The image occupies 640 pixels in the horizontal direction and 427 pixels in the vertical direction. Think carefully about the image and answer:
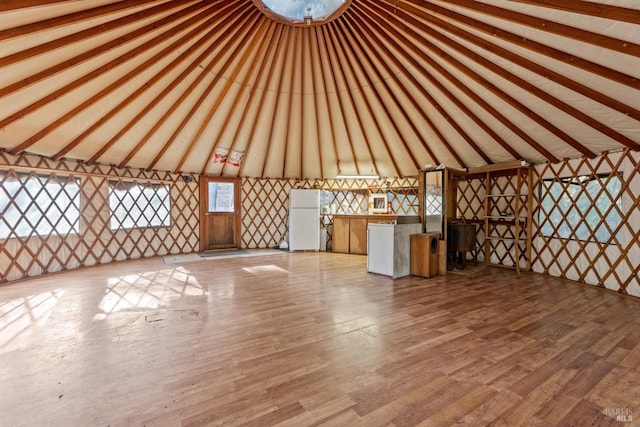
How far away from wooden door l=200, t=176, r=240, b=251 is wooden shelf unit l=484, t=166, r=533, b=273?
500 cm

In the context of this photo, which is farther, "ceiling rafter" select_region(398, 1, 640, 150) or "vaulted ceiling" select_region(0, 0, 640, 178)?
"ceiling rafter" select_region(398, 1, 640, 150)

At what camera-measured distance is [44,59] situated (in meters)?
2.69

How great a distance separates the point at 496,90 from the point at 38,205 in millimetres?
6265

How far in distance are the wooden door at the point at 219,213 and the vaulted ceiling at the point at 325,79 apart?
1.05 metres

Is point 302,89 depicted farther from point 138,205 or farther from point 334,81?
point 138,205

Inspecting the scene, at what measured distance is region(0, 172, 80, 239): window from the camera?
3939mm

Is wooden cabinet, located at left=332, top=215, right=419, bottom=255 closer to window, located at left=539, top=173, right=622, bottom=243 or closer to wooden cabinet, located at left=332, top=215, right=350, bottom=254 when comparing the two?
wooden cabinet, located at left=332, top=215, right=350, bottom=254

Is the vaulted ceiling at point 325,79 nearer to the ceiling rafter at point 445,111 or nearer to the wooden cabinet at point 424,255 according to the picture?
the ceiling rafter at point 445,111

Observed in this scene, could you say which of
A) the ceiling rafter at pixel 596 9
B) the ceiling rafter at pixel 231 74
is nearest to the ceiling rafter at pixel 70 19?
the ceiling rafter at pixel 231 74

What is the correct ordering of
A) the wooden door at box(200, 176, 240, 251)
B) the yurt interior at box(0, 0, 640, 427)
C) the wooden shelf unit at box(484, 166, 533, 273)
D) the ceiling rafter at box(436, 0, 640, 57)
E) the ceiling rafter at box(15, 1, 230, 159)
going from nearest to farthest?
the yurt interior at box(0, 0, 640, 427)
the ceiling rafter at box(436, 0, 640, 57)
the ceiling rafter at box(15, 1, 230, 159)
the wooden shelf unit at box(484, 166, 533, 273)
the wooden door at box(200, 176, 240, 251)

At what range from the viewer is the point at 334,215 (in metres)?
6.43

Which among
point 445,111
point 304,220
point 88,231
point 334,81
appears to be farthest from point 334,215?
point 88,231

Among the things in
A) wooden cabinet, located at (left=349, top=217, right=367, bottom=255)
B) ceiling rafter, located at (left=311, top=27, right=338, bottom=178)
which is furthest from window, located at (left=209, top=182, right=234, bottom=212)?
wooden cabinet, located at (left=349, top=217, right=367, bottom=255)

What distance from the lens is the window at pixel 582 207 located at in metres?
3.62
